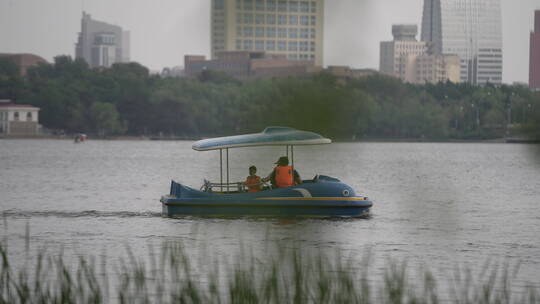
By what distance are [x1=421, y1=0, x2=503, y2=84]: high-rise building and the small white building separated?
180924 mm

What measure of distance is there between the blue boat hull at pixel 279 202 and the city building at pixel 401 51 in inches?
716

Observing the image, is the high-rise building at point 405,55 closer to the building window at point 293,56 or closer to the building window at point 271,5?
the building window at point 293,56

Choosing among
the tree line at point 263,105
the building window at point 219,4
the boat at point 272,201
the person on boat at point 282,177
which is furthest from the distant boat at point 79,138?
the building window at point 219,4

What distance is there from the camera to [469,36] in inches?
218

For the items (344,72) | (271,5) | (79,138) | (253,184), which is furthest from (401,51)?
(79,138)

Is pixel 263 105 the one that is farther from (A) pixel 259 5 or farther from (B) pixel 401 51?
(A) pixel 259 5

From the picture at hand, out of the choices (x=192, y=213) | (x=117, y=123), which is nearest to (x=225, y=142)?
(x=192, y=213)

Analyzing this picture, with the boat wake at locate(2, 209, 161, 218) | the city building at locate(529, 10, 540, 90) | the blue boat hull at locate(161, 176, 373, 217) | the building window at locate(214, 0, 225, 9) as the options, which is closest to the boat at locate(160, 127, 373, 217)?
the blue boat hull at locate(161, 176, 373, 217)

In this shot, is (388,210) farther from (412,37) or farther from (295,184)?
(412,37)

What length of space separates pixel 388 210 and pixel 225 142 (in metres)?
10.5

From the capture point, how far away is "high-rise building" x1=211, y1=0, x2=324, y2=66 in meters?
5.55

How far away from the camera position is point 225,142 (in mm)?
26375

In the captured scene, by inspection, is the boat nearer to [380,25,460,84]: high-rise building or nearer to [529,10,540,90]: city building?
[380,25,460,84]: high-rise building

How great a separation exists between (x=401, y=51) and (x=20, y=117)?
184621mm
